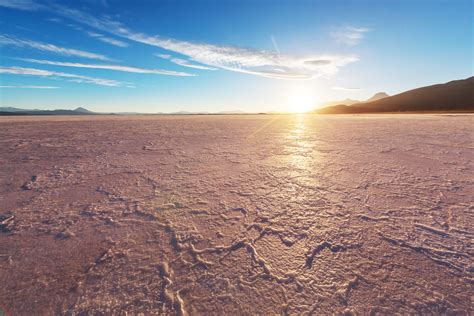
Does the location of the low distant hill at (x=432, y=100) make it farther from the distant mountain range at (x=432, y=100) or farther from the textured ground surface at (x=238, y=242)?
the textured ground surface at (x=238, y=242)

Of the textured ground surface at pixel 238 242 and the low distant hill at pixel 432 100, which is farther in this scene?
the low distant hill at pixel 432 100

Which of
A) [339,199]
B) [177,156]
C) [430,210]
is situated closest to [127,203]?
[177,156]

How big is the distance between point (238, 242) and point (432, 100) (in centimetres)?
6488

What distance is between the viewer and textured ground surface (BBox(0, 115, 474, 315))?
3.47ft

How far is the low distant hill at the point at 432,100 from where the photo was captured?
40.6 meters

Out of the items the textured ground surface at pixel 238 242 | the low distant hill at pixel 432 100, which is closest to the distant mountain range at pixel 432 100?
the low distant hill at pixel 432 100

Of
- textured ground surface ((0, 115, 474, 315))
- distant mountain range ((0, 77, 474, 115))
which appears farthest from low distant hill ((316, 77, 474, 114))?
textured ground surface ((0, 115, 474, 315))

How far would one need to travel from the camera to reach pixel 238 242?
149 cm

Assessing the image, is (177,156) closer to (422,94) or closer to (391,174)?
(391,174)

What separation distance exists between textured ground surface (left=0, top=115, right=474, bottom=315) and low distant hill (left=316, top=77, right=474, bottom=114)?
178 ft

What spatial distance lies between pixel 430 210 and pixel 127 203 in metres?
3.14

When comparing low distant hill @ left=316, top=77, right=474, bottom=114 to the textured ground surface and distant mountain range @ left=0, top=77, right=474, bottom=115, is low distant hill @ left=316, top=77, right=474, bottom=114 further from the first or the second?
the textured ground surface

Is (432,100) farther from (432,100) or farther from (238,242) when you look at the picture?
(238,242)

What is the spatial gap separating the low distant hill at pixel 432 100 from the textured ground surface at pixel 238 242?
54.3 metres
